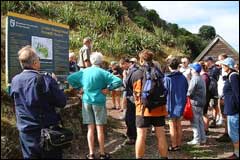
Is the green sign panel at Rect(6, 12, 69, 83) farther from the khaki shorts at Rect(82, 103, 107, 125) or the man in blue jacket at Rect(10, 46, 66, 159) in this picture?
the man in blue jacket at Rect(10, 46, 66, 159)

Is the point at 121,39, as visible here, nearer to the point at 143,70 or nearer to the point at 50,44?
the point at 50,44

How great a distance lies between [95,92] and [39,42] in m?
2.12

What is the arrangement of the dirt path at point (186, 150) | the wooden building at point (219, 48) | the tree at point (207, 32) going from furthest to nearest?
the tree at point (207, 32) → the wooden building at point (219, 48) → the dirt path at point (186, 150)

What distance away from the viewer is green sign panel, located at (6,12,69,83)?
27.1 feet

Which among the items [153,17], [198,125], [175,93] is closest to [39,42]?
[175,93]

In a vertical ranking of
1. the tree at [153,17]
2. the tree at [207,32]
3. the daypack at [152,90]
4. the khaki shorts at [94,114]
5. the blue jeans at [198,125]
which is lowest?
the blue jeans at [198,125]

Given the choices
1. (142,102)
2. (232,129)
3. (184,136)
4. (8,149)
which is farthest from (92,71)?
(184,136)

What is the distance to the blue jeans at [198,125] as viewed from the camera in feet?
30.4

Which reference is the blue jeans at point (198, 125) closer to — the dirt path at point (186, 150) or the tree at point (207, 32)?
the dirt path at point (186, 150)

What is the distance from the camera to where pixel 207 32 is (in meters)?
47.0

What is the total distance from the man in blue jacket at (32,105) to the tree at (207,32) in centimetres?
4159

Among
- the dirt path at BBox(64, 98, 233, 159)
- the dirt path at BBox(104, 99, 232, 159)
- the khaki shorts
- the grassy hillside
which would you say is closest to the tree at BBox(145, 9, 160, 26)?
the grassy hillside

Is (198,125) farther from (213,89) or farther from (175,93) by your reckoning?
(213,89)

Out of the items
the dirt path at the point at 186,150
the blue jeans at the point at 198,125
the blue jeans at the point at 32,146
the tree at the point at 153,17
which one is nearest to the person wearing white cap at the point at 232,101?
the dirt path at the point at 186,150
